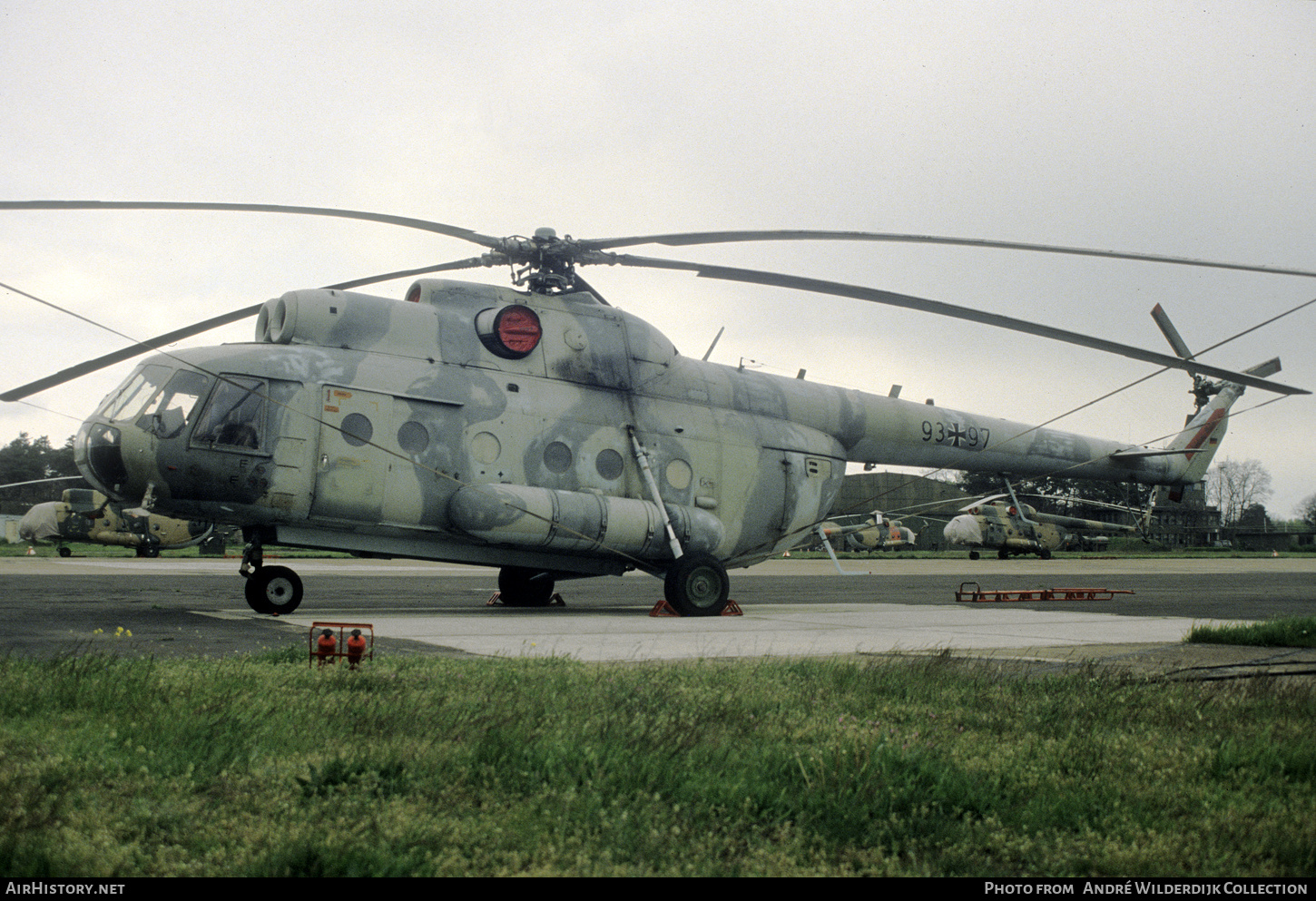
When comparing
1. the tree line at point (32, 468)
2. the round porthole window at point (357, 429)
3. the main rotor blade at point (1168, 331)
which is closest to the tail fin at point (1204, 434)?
the main rotor blade at point (1168, 331)

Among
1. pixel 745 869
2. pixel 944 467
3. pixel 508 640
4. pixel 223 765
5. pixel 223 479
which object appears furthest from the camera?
pixel 944 467

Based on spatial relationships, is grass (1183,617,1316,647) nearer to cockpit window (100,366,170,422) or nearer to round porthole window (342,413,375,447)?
round porthole window (342,413,375,447)

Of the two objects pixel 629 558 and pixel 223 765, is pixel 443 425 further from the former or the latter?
pixel 223 765

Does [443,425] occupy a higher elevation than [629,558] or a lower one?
higher

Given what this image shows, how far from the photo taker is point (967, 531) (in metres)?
53.1

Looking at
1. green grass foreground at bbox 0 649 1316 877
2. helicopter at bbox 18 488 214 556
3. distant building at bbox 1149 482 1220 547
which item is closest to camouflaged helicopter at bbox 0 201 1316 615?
green grass foreground at bbox 0 649 1316 877

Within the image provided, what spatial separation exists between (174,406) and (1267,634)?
12.5 metres

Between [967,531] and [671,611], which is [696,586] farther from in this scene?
[967,531]

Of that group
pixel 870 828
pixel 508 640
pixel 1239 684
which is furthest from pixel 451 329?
pixel 870 828

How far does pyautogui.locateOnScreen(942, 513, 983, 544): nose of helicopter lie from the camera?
53.0 meters

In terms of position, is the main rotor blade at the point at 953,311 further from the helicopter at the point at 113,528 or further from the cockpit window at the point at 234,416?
the helicopter at the point at 113,528

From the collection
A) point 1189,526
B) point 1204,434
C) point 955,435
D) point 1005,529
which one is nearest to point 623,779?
point 955,435

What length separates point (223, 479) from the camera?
12.2m

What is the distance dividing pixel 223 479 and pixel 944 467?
1234 cm
